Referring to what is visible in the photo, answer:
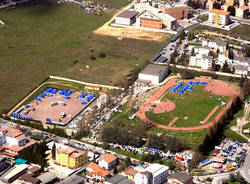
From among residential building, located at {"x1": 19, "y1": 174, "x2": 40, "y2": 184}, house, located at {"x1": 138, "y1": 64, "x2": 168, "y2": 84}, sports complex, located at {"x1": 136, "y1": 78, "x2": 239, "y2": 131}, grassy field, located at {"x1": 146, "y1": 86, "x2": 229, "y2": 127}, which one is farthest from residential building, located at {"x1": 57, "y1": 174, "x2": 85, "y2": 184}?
house, located at {"x1": 138, "y1": 64, "x2": 168, "y2": 84}

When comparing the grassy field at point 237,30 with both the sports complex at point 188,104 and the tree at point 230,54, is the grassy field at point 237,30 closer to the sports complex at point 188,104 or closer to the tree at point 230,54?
the tree at point 230,54

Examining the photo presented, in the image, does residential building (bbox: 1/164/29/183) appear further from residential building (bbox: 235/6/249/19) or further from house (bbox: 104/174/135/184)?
residential building (bbox: 235/6/249/19)

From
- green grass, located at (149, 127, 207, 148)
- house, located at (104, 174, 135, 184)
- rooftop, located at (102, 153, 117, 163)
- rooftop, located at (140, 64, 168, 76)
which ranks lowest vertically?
green grass, located at (149, 127, 207, 148)

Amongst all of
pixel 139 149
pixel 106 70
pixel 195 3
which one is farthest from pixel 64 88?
pixel 195 3

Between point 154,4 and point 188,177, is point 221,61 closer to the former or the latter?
point 154,4

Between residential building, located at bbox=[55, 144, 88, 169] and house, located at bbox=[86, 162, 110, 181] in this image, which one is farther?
residential building, located at bbox=[55, 144, 88, 169]

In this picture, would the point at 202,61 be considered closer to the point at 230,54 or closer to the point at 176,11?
the point at 230,54

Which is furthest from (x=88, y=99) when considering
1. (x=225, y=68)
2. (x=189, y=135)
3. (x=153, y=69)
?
(x=225, y=68)
